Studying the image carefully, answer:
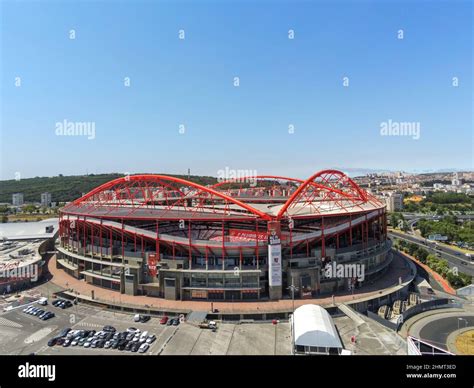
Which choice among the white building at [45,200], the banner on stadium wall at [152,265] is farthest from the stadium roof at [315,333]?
the white building at [45,200]

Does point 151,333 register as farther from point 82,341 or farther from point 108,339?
point 82,341

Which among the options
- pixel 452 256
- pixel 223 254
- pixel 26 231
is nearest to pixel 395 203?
pixel 452 256

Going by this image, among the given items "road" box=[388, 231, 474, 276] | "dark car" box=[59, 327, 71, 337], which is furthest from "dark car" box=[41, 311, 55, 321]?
"road" box=[388, 231, 474, 276]

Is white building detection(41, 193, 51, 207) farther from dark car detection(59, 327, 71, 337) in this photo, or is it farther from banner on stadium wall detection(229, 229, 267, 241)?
dark car detection(59, 327, 71, 337)

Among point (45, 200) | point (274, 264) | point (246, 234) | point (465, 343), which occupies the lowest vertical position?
point (465, 343)

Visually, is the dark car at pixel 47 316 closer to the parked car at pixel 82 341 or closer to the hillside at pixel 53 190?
the parked car at pixel 82 341
